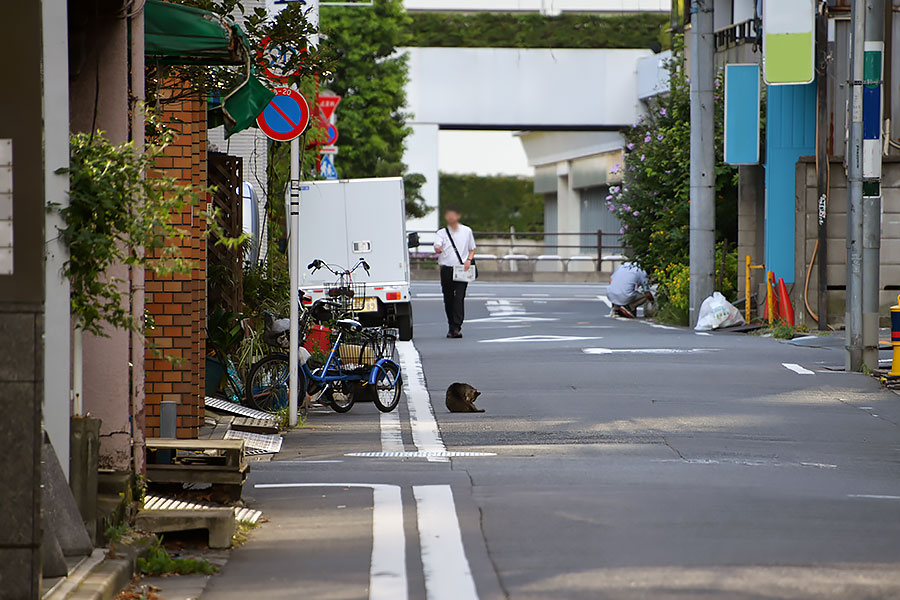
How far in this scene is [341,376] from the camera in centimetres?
1335

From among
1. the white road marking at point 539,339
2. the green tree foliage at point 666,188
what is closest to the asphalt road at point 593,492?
the white road marking at point 539,339

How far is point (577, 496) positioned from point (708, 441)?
120 inches

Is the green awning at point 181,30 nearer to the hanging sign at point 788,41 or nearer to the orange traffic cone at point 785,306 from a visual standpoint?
the hanging sign at point 788,41

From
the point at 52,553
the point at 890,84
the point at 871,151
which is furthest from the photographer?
the point at 890,84

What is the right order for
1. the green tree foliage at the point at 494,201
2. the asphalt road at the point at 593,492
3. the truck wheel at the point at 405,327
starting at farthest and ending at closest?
1. the green tree foliage at the point at 494,201
2. the truck wheel at the point at 405,327
3. the asphalt road at the point at 593,492

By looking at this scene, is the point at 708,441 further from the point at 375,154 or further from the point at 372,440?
the point at 375,154

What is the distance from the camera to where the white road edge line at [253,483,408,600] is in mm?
6180

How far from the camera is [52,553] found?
19.7 ft

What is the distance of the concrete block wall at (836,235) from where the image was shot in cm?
2198

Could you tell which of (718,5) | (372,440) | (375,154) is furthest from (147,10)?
(375,154)

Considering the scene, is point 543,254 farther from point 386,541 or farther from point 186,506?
point 386,541

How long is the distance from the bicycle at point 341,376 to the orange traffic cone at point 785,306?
1016 cm

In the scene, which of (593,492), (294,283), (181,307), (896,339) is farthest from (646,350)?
(593,492)

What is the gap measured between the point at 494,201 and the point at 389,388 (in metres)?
46.4
